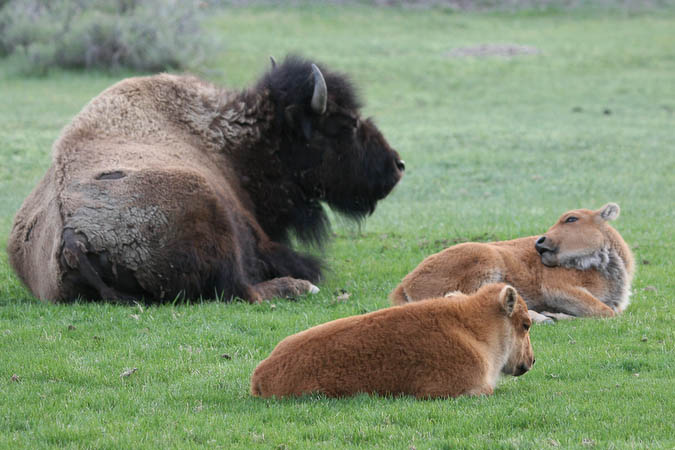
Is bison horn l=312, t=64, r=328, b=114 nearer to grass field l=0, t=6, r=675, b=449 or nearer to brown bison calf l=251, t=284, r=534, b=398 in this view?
grass field l=0, t=6, r=675, b=449

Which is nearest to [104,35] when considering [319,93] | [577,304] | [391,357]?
[319,93]

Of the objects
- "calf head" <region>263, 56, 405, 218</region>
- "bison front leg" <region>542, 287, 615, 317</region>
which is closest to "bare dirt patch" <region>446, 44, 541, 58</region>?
"calf head" <region>263, 56, 405, 218</region>

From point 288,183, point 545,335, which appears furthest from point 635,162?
point 545,335

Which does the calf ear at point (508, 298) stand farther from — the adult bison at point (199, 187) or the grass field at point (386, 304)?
the adult bison at point (199, 187)

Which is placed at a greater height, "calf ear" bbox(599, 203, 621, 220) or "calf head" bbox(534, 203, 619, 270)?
"calf ear" bbox(599, 203, 621, 220)

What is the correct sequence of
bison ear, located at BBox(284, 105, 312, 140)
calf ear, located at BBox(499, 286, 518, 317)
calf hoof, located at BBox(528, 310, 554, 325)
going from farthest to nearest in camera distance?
bison ear, located at BBox(284, 105, 312, 140) < calf hoof, located at BBox(528, 310, 554, 325) < calf ear, located at BBox(499, 286, 518, 317)

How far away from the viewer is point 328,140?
10.8 m

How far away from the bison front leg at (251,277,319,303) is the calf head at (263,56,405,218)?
5.25ft

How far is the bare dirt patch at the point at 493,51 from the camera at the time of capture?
37.7 m

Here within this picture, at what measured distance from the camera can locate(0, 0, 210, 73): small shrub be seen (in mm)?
34094

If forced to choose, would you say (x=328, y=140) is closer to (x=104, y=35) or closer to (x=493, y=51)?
(x=104, y=35)

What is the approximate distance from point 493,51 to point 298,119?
29.2 meters

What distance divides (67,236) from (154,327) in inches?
51.3

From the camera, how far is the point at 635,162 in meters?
19.5
